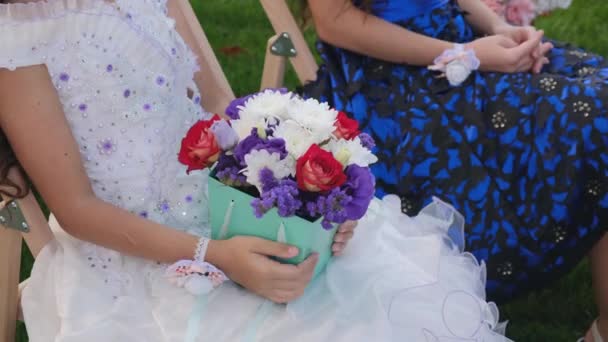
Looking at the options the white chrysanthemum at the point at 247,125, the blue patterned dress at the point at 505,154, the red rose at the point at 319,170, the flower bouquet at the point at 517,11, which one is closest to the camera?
the red rose at the point at 319,170

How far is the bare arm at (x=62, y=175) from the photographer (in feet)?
4.50

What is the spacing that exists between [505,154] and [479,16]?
561 millimetres

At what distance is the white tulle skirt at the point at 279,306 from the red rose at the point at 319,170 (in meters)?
0.25

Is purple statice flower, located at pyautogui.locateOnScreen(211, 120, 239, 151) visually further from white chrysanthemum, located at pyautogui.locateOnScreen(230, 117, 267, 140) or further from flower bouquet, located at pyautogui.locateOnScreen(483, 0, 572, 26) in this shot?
flower bouquet, located at pyautogui.locateOnScreen(483, 0, 572, 26)

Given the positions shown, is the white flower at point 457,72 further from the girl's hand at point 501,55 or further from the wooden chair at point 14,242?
the wooden chair at point 14,242

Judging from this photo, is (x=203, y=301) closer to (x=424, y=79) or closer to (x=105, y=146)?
(x=105, y=146)

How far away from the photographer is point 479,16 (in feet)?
7.25

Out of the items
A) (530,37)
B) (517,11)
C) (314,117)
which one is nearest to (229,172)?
(314,117)

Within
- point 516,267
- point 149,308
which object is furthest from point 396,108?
point 149,308

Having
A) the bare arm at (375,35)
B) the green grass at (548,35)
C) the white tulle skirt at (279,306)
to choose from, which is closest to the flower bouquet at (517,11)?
the bare arm at (375,35)

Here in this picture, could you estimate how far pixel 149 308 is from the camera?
4.60 feet

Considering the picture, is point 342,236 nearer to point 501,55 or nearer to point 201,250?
point 201,250

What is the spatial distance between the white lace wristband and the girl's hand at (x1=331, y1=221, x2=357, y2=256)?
0.74 ft

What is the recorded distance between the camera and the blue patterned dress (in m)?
1.75
